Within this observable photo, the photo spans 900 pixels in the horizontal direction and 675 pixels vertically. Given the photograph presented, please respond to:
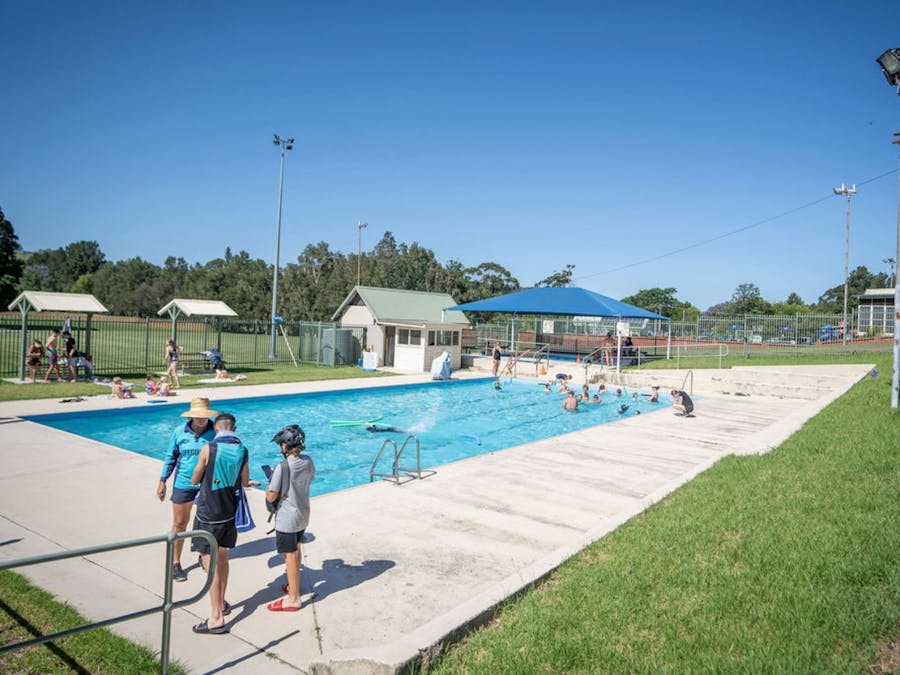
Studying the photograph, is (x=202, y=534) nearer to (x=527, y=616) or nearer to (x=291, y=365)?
(x=527, y=616)

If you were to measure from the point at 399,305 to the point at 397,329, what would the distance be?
304cm

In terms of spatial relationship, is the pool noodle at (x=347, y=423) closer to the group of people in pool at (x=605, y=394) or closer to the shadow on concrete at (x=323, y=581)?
the group of people in pool at (x=605, y=394)

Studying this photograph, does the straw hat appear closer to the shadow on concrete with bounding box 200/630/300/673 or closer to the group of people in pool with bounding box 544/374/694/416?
the shadow on concrete with bounding box 200/630/300/673

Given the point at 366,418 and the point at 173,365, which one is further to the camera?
the point at 173,365

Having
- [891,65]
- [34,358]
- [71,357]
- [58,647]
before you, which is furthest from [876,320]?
[58,647]

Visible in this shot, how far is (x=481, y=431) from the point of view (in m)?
17.9

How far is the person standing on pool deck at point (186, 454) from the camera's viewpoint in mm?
5734

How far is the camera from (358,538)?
24.1ft

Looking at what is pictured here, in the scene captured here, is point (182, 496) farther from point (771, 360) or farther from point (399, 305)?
point (771, 360)

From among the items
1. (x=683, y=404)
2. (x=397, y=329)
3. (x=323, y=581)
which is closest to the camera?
(x=323, y=581)

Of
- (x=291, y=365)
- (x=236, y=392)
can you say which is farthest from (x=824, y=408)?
(x=291, y=365)

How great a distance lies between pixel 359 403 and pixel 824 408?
567 inches

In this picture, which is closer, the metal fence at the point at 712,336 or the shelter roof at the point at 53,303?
the shelter roof at the point at 53,303

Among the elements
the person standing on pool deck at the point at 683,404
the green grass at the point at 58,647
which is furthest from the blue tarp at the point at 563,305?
the green grass at the point at 58,647
